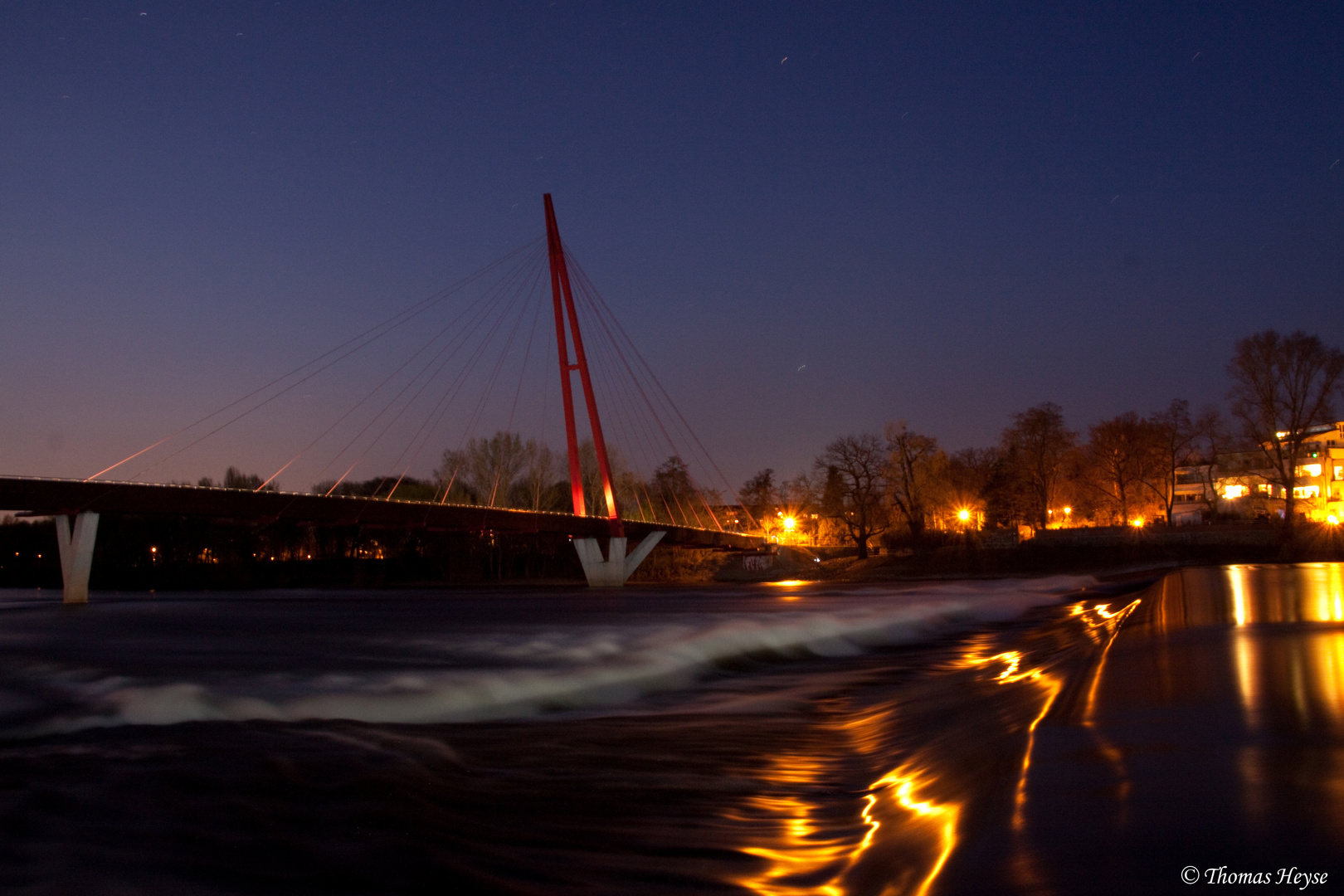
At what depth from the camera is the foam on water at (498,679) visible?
261 inches

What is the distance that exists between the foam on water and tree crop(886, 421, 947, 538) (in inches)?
2021

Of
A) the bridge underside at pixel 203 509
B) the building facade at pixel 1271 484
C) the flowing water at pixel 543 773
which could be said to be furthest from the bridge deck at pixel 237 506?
the building facade at pixel 1271 484

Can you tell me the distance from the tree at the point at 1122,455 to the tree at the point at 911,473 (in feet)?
37.7

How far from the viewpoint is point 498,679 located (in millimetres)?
8492

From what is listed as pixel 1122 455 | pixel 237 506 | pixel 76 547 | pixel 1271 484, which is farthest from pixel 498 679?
pixel 1122 455

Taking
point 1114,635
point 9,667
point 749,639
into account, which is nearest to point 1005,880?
point 1114,635

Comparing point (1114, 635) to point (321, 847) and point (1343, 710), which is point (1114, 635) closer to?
point (1343, 710)

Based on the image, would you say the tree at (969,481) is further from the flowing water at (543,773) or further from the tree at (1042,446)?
the flowing water at (543,773)

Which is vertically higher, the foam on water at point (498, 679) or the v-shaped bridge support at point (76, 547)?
the v-shaped bridge support at point (76, 547)

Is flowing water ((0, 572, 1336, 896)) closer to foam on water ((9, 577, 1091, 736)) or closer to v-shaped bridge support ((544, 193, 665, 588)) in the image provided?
foam on water ((9, 577, 1091, 736))

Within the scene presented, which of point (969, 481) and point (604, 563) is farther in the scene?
point (969, 481)

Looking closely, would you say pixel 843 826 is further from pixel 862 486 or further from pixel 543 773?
pixel 862 486

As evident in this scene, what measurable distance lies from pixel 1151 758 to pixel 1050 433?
223ft

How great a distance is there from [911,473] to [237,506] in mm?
46248
